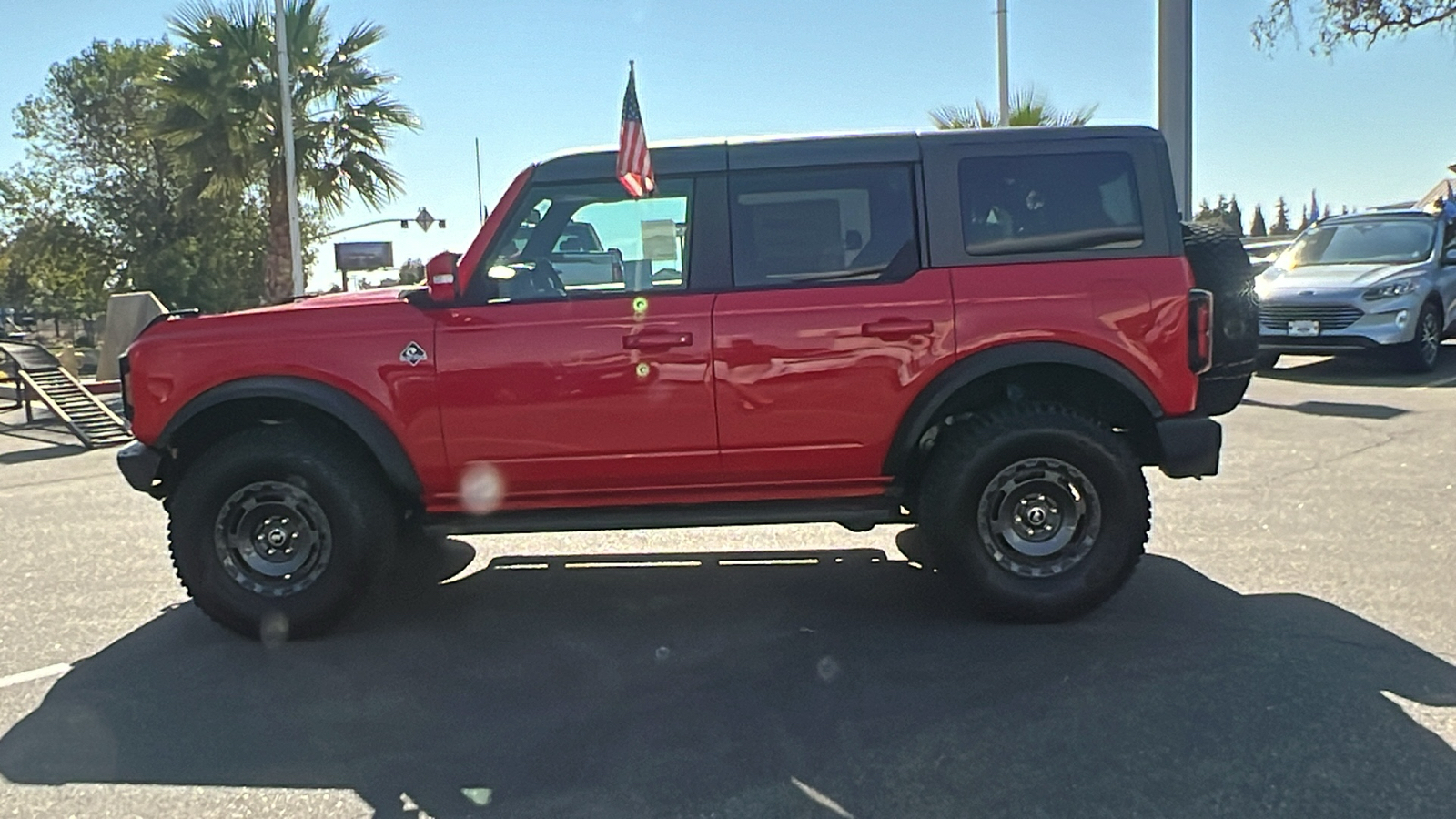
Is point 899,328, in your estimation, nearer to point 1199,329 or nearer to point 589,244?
point 1199,329

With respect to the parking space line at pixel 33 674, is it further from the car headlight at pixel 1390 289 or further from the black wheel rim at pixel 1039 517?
the car headlight at pixel 1390 289

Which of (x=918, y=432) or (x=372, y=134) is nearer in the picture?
(x=918, y=432)

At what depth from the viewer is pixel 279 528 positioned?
14.8 ft

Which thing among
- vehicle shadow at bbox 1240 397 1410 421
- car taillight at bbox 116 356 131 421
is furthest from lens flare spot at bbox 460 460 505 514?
vehicle shadow at bbox 1240 397 1410 421

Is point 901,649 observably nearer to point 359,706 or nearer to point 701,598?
point 701,598

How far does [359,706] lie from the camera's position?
12.4 feet

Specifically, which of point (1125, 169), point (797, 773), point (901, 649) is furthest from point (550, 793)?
point (1125, 169)

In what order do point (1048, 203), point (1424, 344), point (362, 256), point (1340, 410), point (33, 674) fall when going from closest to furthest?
point (33, 674) → point (1048, 203) → point (1340, 410) → point (1424, 344) → point (362, 256)

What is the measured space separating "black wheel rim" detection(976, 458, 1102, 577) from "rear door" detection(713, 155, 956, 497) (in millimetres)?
505

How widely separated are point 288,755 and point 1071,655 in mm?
2750

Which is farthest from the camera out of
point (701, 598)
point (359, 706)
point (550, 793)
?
point (701, 598)

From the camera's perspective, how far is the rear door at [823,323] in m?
4.28

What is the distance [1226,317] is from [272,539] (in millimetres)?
4115

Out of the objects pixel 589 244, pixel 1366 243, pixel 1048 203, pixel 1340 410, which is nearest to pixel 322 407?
pixel 589 244
